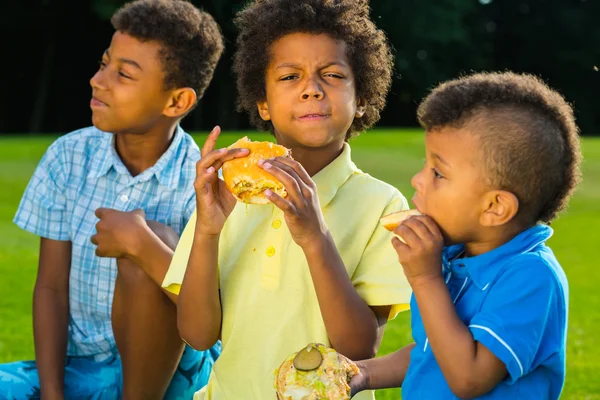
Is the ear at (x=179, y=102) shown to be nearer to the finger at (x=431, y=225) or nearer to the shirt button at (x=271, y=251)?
the shirt button at (x=271, y=251)

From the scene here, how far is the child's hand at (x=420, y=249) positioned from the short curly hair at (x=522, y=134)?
0.70 feet

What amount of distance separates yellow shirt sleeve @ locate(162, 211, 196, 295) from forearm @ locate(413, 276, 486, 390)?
114cm

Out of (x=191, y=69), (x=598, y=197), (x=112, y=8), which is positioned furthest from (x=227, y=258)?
(x=112, y=8)

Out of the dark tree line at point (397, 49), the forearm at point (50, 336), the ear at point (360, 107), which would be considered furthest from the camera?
the dark tree line at point (397, 49)

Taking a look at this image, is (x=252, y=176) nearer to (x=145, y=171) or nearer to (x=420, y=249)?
(x=420, y=249)

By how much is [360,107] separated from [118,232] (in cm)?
106

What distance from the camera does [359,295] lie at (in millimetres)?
2975

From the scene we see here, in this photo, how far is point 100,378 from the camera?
3.75 meters

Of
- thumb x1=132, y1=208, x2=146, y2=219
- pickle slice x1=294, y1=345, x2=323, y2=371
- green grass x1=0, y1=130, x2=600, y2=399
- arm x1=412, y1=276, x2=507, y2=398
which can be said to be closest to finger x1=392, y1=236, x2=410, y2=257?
arm x1=412, y1=276, x2=507, y2=398

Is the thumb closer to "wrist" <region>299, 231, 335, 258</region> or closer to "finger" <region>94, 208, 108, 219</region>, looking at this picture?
"finger" <region>94, 208, 108, 219</region>

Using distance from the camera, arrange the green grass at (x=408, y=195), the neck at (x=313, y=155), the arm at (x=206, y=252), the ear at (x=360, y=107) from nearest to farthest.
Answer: the arm at (x=206, y=252), the neck at (x=313, y=155), the ear at (x=360, y=107), the green grass at (x=408, y=195)

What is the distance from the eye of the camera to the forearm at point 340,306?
2721 millimetres

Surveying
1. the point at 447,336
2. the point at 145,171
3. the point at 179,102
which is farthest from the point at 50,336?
the point at 447,336

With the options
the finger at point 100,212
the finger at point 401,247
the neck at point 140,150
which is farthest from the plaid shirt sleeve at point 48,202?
the finger at point 401,247
